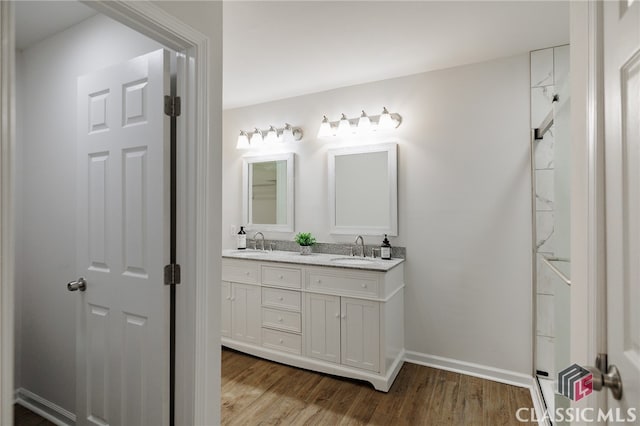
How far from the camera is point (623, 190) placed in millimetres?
738

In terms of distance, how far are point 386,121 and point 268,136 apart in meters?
1.29

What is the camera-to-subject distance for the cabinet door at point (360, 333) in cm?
247

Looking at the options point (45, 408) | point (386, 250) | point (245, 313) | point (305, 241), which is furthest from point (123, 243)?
point (386, 250)

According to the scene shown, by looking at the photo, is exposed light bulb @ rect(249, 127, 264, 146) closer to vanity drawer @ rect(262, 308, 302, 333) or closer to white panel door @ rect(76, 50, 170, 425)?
vanity drawer @ rect(262, 308, 302, 333)

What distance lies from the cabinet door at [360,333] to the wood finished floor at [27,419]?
1.94 meters

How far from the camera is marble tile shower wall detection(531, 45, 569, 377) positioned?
2301 mm

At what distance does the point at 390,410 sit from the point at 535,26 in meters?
2.69

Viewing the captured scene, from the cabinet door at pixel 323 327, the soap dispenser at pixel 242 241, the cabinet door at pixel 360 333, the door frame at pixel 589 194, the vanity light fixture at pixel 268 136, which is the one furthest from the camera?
the soap dispenser at pixel 242 241

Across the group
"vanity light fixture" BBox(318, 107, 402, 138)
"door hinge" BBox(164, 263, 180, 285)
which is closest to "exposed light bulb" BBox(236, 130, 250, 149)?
"vanity light fixture" BBox(318, 107, 402, 138)

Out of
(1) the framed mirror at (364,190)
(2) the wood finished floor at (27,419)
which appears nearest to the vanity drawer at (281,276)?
(1) the framed mirror at (364,190)

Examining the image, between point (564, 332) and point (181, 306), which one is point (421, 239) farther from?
point (181, 306)

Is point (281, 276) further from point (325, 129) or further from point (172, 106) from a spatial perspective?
point (172, 106)

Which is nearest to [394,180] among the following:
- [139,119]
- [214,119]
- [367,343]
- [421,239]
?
[421,239]

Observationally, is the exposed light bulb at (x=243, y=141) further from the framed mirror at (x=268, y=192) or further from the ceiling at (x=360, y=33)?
the ceiling at (x=360, y=33)
